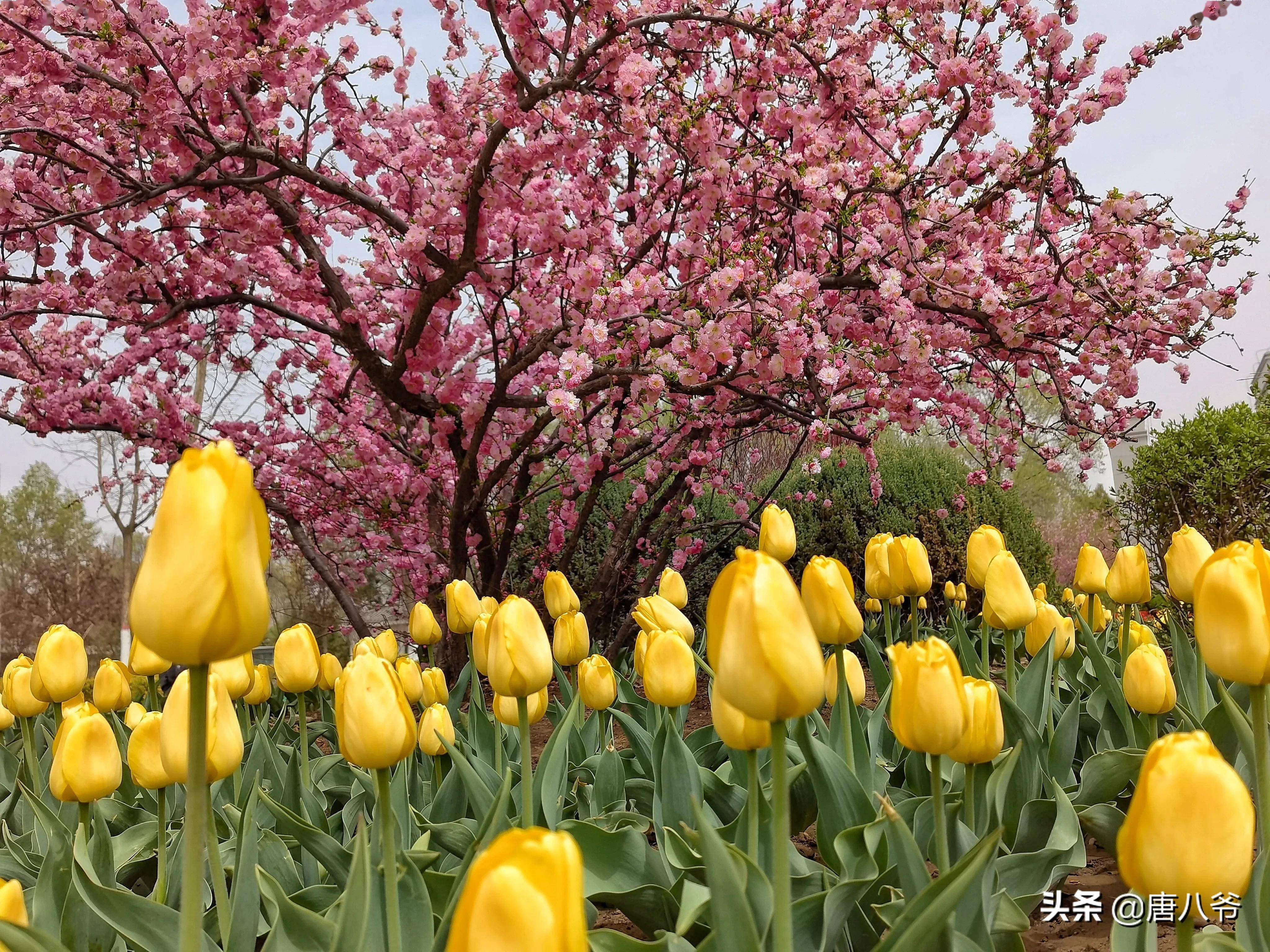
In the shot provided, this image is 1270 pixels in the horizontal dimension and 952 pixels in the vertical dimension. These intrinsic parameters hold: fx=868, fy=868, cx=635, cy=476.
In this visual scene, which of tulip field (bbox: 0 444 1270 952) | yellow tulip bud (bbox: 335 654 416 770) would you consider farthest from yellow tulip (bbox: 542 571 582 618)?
yellow tulip bud (bbox: 335 654 416 770)

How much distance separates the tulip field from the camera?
83 cm

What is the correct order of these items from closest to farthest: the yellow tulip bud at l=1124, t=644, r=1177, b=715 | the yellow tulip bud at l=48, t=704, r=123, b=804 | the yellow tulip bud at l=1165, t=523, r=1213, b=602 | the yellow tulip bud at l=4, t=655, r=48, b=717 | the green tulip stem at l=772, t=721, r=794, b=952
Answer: the green tulip stem at l=772, t=721, r=794, b=952 → the yellow tulip bud at l=48, t=704, r=123, b=804 → the yellow tulip bud at l=1124, t=644, r=1177, b=715 → the yellow tulip bud at l=1165, t=523, r=1213, b=602 → the yellow tulip bud at l=4, t=655, r=48, b=717

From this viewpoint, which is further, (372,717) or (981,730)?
(981,730)

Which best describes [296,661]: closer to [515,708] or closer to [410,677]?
[410,677]

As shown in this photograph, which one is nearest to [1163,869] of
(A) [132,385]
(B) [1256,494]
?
(A) [132,385]

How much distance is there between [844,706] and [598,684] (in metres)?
0.61

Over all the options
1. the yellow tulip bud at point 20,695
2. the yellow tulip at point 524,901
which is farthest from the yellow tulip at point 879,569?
the yellow tulip bud at point 20,695

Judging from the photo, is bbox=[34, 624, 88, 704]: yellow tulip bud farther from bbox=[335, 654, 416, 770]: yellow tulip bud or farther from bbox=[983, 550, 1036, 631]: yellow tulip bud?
bbox=[983, 550, 1036, 631]: yellow tulip bud

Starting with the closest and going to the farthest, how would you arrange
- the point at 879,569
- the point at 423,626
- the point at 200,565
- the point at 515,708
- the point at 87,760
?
the point at 200,565 < the point at 87,760 < the point at 515,708 < the point at 879,569 < the point at 423,626

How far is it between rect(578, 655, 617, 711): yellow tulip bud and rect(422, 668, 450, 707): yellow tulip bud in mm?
438

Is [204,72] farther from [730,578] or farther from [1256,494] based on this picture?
[1256,494]

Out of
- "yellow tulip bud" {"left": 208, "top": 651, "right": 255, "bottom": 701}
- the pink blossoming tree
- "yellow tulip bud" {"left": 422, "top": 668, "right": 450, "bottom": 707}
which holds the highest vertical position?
the pink blossoming tree

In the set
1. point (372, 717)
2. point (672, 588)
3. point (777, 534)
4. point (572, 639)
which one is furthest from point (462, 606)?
point (372, 717)

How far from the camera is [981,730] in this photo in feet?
4.48
